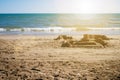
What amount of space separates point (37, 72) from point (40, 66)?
0.97m

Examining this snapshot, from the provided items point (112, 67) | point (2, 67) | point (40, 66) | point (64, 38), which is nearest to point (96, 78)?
point (112, 67)

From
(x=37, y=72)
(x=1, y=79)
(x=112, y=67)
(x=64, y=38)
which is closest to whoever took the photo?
(x=1, y=79)

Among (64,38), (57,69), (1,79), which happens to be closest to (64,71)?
(57,69)

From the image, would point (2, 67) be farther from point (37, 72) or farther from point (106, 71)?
point (106, 71)

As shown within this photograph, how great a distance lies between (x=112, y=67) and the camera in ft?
→ 29.7

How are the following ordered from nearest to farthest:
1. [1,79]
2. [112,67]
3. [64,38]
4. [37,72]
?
1. [1,79]
2. [37,72]
3. [112,67]
4. [64,38]

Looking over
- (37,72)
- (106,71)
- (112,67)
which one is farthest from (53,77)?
(112,67)

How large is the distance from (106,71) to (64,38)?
37.7ft

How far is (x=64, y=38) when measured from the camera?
19.8m

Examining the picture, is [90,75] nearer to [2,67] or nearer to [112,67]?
[112,67]

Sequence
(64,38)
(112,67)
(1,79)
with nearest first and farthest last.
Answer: (1,79), (112,67), (64,38)

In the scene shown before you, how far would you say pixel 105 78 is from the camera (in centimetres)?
760

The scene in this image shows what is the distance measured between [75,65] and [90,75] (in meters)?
1.60

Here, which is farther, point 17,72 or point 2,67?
point 2,67
